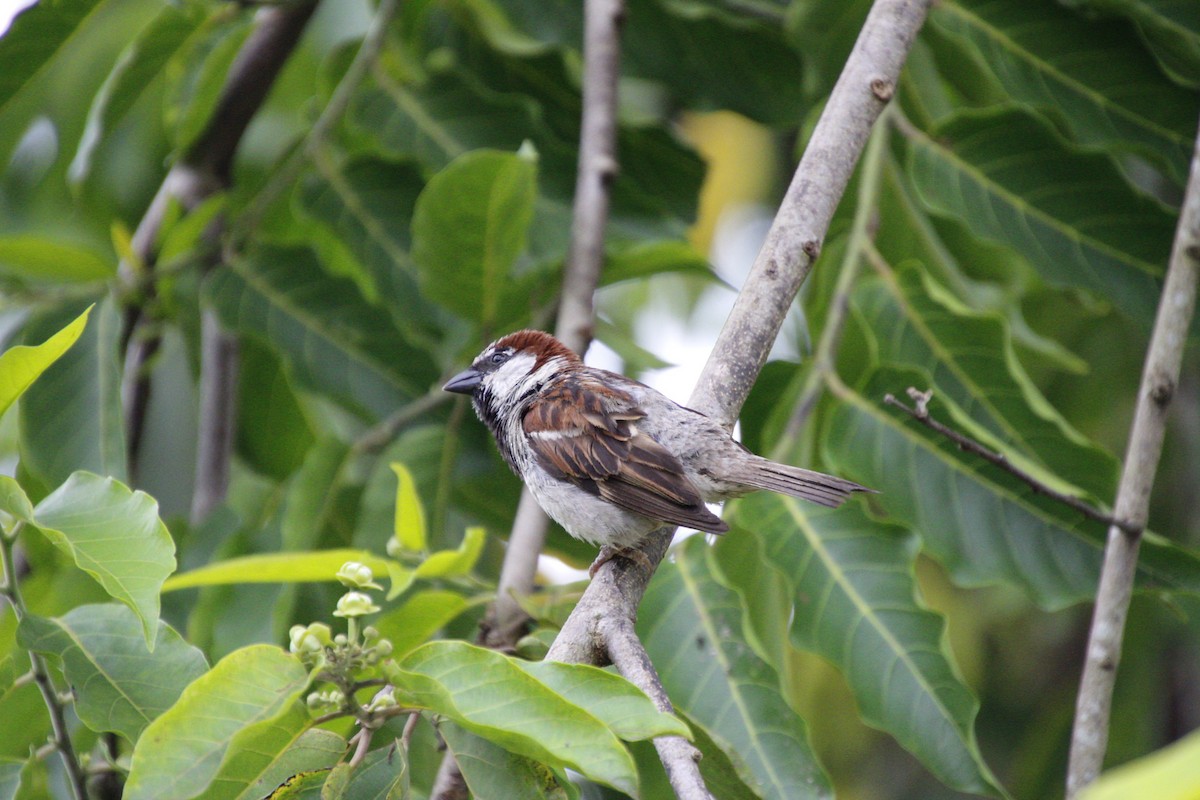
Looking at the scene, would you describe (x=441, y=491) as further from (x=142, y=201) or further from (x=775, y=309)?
(x=142, y=201)

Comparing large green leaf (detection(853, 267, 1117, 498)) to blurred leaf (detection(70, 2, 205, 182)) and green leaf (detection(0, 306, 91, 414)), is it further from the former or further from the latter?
blurred leaf (detection(70, 2, 205, 182))

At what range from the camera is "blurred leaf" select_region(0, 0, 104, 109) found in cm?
331

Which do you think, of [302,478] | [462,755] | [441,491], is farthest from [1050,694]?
[462,755]

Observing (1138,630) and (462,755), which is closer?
(462,755)

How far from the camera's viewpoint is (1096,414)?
4789 mm

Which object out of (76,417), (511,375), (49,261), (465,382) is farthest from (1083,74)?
(49,261)

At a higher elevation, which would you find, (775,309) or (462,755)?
(775,309)

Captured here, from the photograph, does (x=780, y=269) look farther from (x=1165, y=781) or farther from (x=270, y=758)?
(x=1165, y=781)

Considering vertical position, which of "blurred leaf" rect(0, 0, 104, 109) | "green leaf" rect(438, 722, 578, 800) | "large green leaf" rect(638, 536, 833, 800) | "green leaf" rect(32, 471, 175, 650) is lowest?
"large green leaf" rect(638, 536, 833, 800)

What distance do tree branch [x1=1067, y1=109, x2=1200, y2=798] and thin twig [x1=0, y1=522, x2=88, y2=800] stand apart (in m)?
2.05

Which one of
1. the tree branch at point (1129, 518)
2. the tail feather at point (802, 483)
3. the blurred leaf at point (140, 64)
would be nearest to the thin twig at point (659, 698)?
the tail feather at point (802, 483)

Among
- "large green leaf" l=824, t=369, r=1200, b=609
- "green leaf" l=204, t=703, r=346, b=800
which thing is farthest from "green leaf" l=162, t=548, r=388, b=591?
"large green leaf" l=824, t=369, r=1200, b=609

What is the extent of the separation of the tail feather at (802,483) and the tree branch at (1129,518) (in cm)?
59

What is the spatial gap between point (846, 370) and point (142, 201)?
10.3ft
